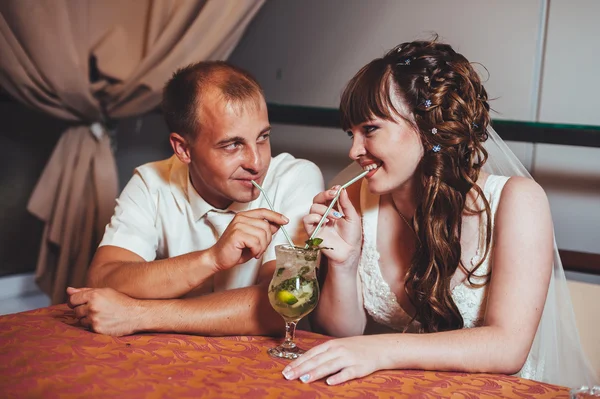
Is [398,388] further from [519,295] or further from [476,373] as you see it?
[519,295]

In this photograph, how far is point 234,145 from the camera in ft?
6.86

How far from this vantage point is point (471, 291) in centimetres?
189

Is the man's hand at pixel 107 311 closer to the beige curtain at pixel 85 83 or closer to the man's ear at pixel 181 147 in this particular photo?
the man's ear at pixel 181 147

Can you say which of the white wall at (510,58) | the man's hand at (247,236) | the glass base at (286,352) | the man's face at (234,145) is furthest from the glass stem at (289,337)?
the white wall at (510,58)

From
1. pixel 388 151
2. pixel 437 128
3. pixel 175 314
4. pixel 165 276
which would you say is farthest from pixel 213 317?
pixel 437 128

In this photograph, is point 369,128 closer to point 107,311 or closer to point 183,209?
point 183,209

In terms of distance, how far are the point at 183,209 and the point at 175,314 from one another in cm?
59

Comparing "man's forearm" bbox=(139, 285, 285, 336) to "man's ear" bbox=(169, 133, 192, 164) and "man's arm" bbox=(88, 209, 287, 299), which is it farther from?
Answer: "man's ear" bbox=(169, 133, 192, 164)

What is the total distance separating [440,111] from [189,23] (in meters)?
1.67

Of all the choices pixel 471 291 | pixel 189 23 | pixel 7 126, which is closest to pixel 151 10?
pixel 189 23

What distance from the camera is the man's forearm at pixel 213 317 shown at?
5.78ft

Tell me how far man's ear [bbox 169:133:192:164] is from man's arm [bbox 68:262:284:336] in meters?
0.58

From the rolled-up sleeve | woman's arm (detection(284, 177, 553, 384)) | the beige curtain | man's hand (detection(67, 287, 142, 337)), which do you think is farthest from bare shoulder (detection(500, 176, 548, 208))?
the beige curtain

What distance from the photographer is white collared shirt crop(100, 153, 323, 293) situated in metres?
2.17
